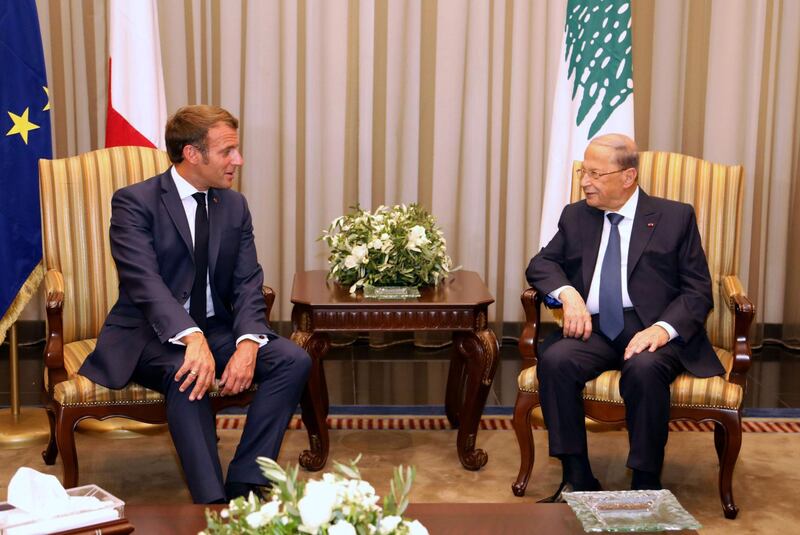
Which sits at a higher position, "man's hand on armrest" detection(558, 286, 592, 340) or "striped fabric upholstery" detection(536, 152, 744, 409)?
"striped fabric upholstery" detection(536, 152, 744, 409)

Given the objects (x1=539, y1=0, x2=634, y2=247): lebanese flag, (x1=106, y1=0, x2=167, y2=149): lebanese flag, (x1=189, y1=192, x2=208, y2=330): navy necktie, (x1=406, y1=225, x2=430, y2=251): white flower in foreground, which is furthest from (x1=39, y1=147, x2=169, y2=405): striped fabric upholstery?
(x1=539, y1=0, x2=634, y2=247): lebanese flag

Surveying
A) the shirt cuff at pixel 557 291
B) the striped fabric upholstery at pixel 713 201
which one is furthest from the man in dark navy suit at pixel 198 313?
the striped fabric upholstery at pixel 713 201

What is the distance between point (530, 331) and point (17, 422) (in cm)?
232

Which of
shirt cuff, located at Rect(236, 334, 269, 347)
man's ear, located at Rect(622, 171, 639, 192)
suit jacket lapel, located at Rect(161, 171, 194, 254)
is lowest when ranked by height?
shirt cuff, located at Rect(236, 334, 269, 347)

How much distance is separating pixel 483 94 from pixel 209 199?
2560mm

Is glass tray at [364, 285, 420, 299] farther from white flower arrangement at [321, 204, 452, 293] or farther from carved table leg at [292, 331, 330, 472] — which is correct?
carved table leg at [292, 331, 330, 472]

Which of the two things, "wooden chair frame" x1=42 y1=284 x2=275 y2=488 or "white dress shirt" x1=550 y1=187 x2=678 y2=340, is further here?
"white dress shirt" x1=550 y1=187 x2=678 y2=340

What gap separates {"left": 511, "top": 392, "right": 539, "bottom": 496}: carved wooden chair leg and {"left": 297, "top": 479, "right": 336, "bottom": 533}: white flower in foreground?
2278 mm

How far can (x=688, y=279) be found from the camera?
3.84 meters

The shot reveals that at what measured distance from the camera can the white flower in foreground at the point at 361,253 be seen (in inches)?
161

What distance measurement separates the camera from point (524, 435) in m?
3.88

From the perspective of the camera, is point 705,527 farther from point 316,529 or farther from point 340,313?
point 316,529

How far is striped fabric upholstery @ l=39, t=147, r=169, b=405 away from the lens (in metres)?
4.00

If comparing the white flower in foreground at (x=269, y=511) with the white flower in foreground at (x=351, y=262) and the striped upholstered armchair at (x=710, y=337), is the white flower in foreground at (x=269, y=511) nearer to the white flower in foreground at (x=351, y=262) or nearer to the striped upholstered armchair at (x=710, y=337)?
the striped upholstered armchair at (x=710, y=337)
